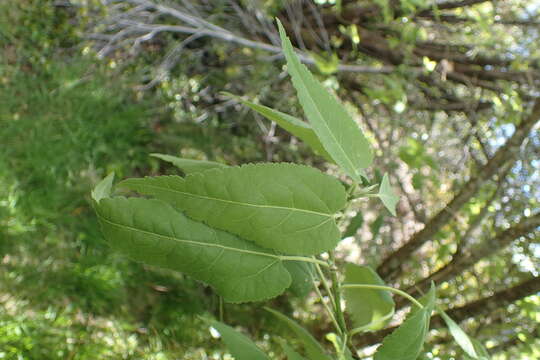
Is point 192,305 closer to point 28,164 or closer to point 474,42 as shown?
point 28,164

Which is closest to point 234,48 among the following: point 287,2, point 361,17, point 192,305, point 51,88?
point 287,2

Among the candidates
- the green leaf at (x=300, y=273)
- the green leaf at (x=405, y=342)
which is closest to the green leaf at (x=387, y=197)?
the green leaf at (x=405, y=342)

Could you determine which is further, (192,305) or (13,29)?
(13,29)

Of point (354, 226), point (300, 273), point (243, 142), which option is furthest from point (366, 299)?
point (243, 142)

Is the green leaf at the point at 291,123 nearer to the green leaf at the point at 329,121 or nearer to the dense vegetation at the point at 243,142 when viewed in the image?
the green leaf at the point at 329,121

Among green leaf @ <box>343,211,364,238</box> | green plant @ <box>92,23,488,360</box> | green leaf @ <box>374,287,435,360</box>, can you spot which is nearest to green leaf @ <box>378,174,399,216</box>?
green plant @ <box>92,23,488,360</box>

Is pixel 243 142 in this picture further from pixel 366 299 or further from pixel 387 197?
pixel 387 197
